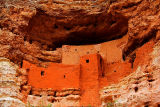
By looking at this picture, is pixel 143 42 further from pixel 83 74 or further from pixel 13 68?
pixel 13 68

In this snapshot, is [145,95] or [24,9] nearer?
[145,95]

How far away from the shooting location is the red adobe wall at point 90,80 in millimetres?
12359

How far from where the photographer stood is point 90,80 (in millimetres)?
13109

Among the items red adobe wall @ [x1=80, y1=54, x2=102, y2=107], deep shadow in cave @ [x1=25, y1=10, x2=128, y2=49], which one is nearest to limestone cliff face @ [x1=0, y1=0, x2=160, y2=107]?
deep shadow in cave @ [x1=25, y1=10, x2=128, y2=49]

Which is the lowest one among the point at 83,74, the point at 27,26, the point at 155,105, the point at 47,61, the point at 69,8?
the point at 155,105

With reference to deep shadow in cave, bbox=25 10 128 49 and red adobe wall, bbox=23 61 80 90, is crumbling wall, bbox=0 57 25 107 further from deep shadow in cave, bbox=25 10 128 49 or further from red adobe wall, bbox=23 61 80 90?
deep shadow in cave, bbox=25 10 128 49

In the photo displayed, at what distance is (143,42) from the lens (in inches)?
469

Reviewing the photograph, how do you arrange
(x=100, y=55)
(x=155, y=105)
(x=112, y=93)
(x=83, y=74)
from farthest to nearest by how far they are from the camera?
(x=100, y=55)
(x=83, y=74)
(x=112, y=93)
(x=155, y=105)

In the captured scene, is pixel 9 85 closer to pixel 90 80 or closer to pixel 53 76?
pixel 53 76

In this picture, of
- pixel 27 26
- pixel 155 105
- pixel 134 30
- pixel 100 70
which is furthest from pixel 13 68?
pixel 155 105

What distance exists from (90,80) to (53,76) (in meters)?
1.88

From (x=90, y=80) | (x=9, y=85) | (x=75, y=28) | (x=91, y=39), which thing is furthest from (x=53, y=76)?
(x=91, y=39)

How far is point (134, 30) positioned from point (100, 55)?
2883 mm

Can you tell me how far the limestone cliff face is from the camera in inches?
397
